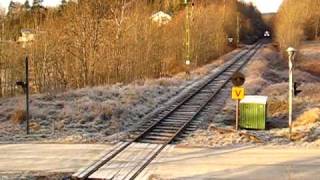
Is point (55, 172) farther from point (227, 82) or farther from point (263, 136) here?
point (227, 82)

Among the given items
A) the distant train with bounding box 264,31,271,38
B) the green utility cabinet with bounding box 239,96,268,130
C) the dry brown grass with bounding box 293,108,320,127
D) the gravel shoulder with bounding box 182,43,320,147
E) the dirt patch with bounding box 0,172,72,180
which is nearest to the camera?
the dirt patch with bounding box 0,172,72,180

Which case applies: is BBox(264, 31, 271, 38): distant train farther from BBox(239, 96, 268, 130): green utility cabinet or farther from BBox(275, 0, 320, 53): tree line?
BBox(239, 96, 268, 130): green utility cabinet

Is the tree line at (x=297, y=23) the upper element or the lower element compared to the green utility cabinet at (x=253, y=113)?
upper

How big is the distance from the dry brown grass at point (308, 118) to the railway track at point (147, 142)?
3.89 meters

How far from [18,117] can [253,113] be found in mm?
8485

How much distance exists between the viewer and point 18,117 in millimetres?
18797

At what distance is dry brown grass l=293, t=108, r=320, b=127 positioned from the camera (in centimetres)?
1867

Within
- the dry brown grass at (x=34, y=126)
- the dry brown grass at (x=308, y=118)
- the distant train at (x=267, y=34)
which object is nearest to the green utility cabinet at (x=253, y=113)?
the dry brown grass at (x=308, y=118)

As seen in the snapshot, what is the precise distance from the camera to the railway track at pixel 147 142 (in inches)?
506

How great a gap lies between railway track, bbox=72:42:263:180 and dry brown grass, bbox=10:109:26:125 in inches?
169

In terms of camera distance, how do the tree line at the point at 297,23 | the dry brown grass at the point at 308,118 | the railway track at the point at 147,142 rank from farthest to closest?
1. the tree line at the point at 297,23
2. the dry brown grass at the point at 308,118
3. the railway track at the point at 147,142

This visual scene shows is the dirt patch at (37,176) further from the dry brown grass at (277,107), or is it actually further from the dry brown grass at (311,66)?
the dry brown grass at (311,66)

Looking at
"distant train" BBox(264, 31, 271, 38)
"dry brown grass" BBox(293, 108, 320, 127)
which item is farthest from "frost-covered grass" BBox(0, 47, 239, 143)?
"distant train" BBox(264, 31, 271, 38)

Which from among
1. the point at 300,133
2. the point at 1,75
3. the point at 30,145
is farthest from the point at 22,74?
the point at 300,133
